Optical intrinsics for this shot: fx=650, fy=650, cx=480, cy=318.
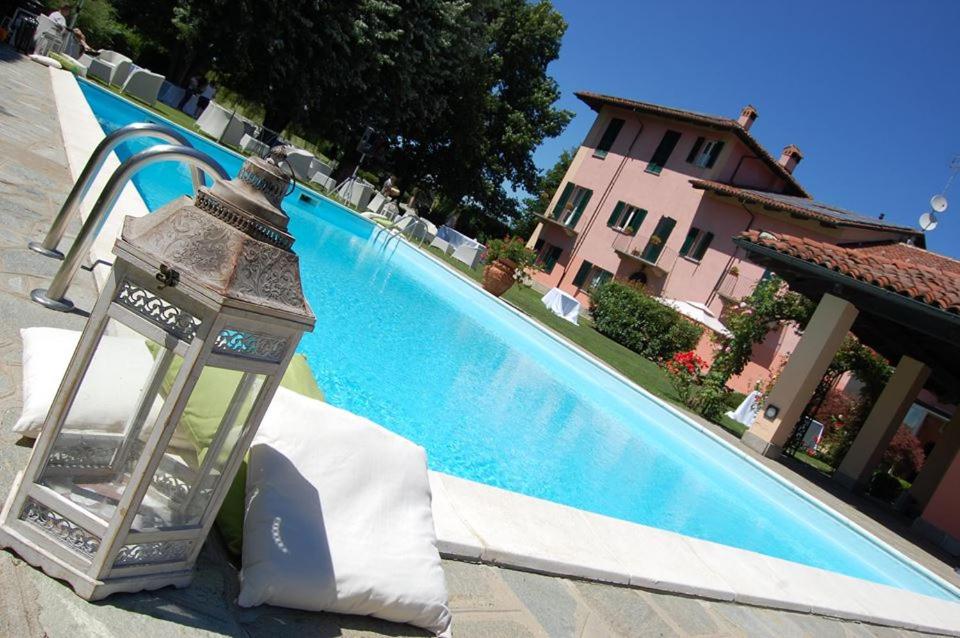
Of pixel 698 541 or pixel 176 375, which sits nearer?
pixel 176 375

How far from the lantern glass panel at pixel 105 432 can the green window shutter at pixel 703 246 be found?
26939 mm

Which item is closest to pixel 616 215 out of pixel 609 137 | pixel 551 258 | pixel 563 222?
pixel 563 222

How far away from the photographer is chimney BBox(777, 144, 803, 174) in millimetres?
29406

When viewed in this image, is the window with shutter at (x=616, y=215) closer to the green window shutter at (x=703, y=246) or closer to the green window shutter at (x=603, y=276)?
the green window shutter at (x=603, y=276)

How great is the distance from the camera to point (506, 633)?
238 cm

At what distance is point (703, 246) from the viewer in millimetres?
26906

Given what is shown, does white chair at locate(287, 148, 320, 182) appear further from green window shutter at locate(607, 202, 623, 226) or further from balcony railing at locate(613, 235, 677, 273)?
green window shutter at locate(607, 202, 623, 226)

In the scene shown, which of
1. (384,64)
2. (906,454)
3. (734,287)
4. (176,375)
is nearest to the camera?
(176,375)

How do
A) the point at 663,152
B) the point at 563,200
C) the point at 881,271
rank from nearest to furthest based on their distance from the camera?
the point at 881,271 < the point at 663,152 < the point at 563,200

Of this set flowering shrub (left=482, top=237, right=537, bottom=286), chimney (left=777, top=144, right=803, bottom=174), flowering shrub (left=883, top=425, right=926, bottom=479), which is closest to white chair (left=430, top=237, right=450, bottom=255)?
flowering shrub (left=482, top=237, right=537, bottom=286)

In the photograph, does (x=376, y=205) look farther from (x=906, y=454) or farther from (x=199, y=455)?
(x=199, y=455)

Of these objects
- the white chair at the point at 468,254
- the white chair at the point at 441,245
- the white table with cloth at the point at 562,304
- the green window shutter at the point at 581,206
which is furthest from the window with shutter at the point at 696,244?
the white chair at the point at 441,245

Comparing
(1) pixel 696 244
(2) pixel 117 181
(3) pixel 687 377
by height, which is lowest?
(2) pixel 117 181

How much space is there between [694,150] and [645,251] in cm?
479
